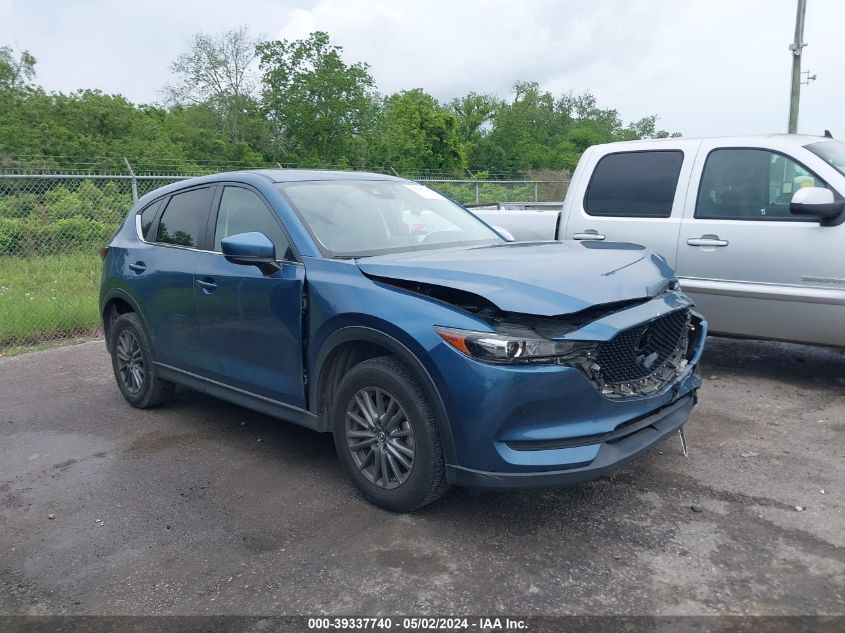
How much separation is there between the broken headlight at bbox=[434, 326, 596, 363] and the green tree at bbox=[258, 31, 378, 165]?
87.5ft

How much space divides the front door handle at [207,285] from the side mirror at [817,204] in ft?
13.2

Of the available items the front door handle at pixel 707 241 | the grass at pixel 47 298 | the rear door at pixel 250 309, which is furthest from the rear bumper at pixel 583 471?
the grass at pixel 47 298

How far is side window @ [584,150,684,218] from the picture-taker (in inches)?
240

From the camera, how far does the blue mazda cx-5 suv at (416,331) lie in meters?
3.18

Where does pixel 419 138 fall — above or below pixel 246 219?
above

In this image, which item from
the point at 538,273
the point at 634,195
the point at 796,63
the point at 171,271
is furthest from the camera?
the point at 796,63

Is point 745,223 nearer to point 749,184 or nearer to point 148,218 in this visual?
point 749,184

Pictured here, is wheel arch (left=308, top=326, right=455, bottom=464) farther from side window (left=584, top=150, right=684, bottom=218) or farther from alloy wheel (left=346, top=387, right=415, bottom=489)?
side window (left=584, top=150, right=684, bottom=218)

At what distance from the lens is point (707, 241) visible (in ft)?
18.8

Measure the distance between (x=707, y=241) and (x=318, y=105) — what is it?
2576 cm

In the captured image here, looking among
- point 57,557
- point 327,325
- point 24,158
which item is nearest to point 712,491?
point 327,325

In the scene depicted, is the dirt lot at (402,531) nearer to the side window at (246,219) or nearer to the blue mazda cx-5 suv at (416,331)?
the blue mazda cx-5 suv at (416,331)

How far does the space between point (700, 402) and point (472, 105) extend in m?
56.0

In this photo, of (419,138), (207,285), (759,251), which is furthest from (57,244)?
(419,138)
